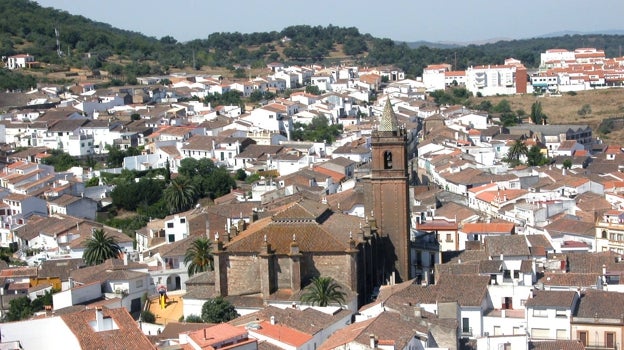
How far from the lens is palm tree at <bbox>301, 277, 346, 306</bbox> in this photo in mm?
27469

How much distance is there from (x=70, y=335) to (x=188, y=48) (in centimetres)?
11900

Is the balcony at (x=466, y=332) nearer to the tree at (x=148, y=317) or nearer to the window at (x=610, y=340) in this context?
the window at (x=610, y=340)

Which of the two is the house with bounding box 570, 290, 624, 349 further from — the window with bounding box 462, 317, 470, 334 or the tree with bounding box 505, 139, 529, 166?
the tree with bounding box 505, 139, 529, 166

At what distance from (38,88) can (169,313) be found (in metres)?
62.8

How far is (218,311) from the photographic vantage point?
2753cm

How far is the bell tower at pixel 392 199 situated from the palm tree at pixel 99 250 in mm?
10842

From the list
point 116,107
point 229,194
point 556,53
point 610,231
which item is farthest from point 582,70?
point 610,231

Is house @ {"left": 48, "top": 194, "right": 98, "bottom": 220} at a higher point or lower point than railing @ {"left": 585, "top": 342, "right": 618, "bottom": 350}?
higher

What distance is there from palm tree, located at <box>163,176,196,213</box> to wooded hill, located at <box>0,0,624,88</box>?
48.6 metres

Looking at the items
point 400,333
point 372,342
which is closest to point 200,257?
point 400,333

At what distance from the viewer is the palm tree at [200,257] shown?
1299 inches

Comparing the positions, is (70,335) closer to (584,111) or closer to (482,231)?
(482,231)

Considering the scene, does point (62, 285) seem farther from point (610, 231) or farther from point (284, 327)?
point (610, 231)

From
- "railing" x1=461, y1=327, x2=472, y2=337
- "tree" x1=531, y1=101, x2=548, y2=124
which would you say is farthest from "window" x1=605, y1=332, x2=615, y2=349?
"tree" x1=531, y1=101, x2=548, y2=124
